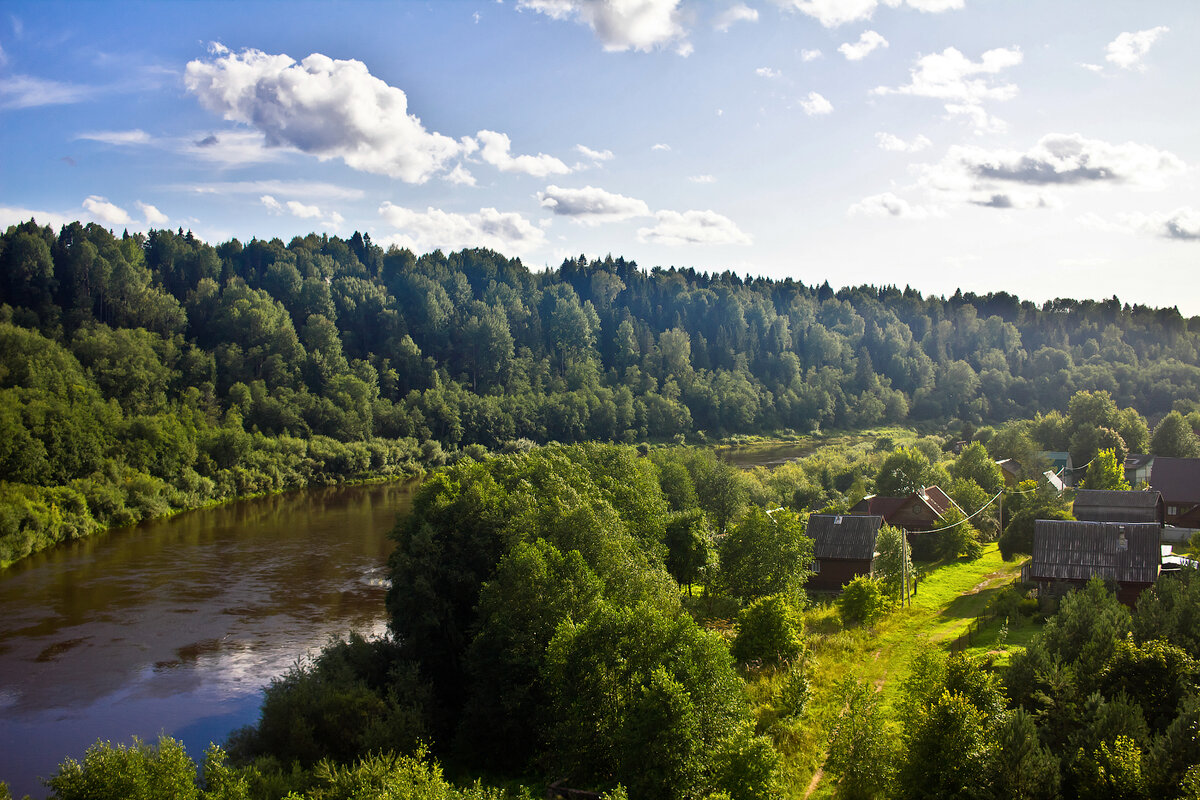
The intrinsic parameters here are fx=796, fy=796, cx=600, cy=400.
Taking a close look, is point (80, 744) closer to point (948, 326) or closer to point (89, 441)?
point (89, 441)

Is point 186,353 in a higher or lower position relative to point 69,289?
lower

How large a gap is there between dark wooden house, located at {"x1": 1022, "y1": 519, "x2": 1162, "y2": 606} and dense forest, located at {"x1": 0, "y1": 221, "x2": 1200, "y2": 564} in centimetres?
3863

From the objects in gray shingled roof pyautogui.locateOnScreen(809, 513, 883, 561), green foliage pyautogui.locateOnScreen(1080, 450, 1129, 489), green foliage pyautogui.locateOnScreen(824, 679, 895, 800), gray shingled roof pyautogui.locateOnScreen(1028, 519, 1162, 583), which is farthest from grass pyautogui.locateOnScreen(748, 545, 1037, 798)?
green foliage pyautogui.locateOnScreen(1080, 450, 1129, 489)

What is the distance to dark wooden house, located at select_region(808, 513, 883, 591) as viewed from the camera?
34625 millimetres

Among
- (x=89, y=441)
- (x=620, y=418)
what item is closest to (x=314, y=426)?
(x=89, y=441)

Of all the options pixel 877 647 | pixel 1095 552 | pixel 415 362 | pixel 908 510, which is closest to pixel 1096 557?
pixel 1095 552

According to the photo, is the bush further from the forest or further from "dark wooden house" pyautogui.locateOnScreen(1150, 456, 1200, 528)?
"dark wooden house" pyautogui.locateOnScreen(1150, 456, 1200, 528)

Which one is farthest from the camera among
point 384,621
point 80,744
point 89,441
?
point 89,441

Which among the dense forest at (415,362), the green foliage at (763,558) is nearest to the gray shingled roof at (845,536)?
the green foliage at (763,558)

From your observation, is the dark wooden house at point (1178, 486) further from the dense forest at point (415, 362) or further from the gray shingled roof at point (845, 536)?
the gray shingled roof at point (845, 536)

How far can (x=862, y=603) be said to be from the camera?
1113 inches

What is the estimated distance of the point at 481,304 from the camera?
106062 mm

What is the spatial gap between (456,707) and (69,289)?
73.1m

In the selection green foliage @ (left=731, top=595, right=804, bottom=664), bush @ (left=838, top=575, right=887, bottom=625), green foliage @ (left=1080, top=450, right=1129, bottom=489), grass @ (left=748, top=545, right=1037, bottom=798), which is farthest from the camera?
green foliage @ (left=1080, top=450, right=1129, bottom=489)
